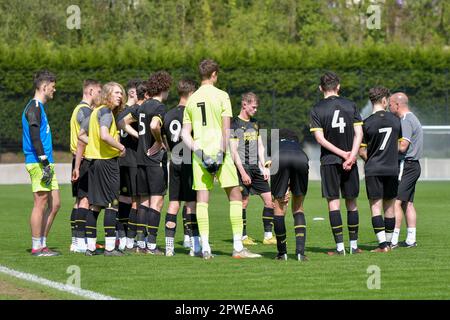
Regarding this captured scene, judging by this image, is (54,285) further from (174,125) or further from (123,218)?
(123,218)

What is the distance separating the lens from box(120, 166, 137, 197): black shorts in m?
13.1

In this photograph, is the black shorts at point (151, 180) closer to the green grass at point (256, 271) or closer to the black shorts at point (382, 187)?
the green grass at point (256, 271)

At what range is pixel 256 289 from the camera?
9.68 metres

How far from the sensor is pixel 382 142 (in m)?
12.9

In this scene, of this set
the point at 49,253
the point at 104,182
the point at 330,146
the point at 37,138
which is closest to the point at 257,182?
the point at 330,146

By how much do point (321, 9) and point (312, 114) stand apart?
36895 millimetres

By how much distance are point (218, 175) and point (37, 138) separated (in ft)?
7.51

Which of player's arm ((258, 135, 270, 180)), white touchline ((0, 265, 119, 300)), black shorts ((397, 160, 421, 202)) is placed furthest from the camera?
player's arm ((258, 135, 270, 180))

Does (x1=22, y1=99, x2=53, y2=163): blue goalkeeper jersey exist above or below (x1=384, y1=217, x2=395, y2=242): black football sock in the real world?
above

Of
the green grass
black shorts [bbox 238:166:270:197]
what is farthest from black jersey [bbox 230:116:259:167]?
the green grass

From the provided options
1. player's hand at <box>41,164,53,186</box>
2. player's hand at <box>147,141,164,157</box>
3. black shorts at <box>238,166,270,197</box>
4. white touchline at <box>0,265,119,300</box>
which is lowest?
white touchline at <box>0,265,119,300</box>

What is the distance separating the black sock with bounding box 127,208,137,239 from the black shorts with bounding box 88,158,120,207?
A: 74 centimetres

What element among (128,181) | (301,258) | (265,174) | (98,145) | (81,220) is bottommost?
(301,258)

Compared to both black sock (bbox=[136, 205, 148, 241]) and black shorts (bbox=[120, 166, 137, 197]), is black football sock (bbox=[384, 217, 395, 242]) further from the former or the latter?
black shorts (bbox=[120, 166, 137, 197])
